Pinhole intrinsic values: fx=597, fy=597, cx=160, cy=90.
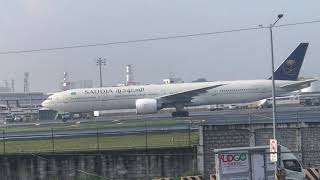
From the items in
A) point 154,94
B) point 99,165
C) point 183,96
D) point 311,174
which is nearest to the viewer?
point 311,174

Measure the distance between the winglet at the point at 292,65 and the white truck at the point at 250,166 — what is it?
4860 cm

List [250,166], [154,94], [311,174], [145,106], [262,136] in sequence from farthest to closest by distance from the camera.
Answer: [154,94], [145,106], [262,136], [311,174], [250,166]

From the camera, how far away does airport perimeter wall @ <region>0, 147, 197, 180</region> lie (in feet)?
100

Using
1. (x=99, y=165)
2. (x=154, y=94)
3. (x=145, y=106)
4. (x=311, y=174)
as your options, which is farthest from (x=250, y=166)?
(x=154, y=94)

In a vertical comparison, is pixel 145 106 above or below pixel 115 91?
below

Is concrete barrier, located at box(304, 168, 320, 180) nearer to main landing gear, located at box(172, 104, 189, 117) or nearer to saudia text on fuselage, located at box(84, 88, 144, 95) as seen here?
main landing gear, located at box(172, 104, 189, 117)

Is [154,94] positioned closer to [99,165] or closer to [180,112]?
[180,112]

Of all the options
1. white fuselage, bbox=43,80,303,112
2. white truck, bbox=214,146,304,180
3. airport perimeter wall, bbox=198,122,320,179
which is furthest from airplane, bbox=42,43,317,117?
white truck, bbox=214,146,304,180

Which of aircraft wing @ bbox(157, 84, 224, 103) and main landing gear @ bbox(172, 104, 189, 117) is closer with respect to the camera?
main landing gear @ bbox(172, 104, 189, 117)

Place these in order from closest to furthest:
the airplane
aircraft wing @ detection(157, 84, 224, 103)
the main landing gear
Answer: the main landing gear
aircraft wing @ detection(157, 84, 224, 103)
the airplane

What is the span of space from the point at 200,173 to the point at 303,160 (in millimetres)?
5613

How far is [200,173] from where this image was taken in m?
29.7

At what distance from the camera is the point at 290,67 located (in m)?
73.4

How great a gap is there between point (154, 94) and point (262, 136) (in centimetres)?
3858
